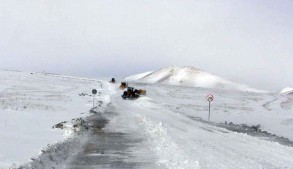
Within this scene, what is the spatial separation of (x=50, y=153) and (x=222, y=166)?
5856mm

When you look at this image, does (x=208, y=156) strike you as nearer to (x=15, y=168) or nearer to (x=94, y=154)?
(x=94, y=154)

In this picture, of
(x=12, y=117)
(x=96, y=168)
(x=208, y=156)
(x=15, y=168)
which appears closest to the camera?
(x=15, y=168)

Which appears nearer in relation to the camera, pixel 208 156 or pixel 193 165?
pixel 193 165

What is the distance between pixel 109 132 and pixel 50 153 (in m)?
9.35

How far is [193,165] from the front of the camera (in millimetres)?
12992

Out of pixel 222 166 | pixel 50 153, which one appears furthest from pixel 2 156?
pixel 222 166

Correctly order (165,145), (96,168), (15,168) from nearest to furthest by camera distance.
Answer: (15,168), (96,168), (165,145)

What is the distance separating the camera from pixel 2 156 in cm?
1284

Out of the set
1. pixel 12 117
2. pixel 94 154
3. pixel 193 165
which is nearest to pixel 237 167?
pixel 193 165

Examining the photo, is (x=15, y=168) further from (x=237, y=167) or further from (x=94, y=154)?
(x=237, y=167)

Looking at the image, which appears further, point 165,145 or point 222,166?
point 165,145

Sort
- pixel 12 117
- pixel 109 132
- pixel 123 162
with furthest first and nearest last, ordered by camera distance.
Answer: pixel 12 117 → pixel 109 132 → pixel 123 162

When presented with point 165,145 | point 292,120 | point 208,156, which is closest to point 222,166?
point 208,156

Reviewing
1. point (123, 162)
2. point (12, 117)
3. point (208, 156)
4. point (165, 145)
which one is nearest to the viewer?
point (123, 162)
